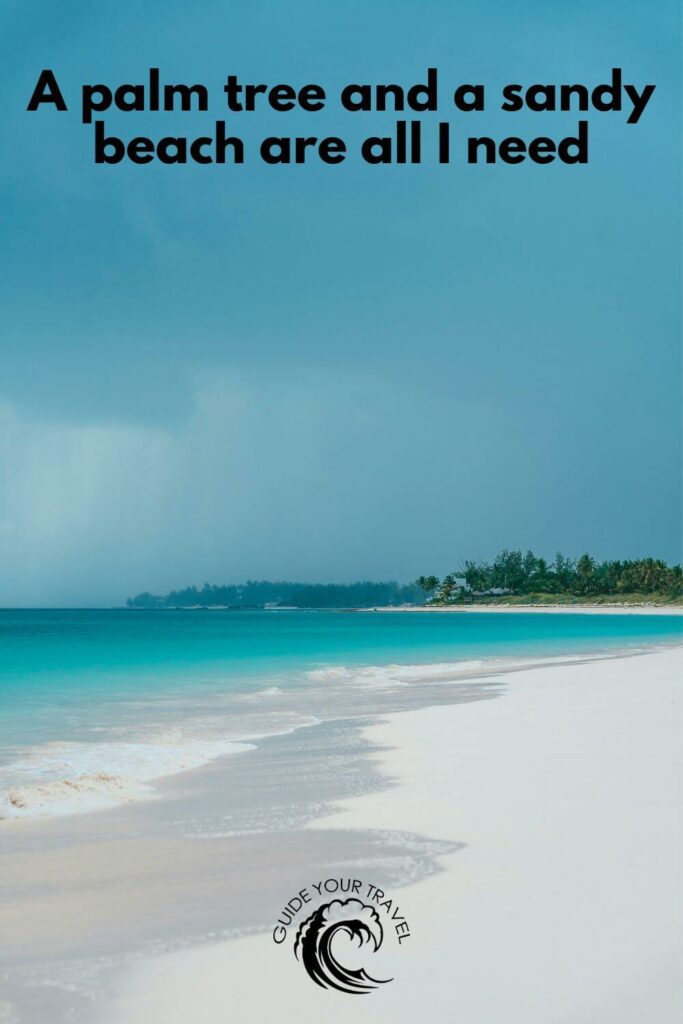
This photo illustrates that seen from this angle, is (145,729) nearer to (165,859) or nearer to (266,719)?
(266,719)

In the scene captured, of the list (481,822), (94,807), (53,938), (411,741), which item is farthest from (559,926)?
(411,741)

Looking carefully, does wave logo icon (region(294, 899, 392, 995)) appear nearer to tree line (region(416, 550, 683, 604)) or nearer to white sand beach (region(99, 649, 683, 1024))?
white sand beach (region(99, 649, 683, 1024))

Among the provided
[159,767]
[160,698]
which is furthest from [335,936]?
[160,698]

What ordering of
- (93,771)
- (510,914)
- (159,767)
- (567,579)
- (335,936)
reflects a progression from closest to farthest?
(335,936)
(510,914)
(93,771)
(159,767)
(567,579)

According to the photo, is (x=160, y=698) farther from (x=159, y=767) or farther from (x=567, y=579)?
(x=567, y=579)

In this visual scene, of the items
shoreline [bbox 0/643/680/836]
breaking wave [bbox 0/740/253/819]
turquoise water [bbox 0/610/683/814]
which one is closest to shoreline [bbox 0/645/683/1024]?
shoreline [bbox 0/643/680/836]

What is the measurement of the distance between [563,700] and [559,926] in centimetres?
1012

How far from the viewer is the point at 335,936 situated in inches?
177

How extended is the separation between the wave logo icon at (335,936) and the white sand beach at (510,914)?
3.2 inches

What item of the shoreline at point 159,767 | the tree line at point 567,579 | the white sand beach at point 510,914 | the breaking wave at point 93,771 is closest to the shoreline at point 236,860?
the white sand beach at point 510,914

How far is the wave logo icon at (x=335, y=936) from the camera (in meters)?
4.05

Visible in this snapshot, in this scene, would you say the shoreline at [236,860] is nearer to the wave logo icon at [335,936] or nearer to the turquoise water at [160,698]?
the wave logo icon at [335,936]

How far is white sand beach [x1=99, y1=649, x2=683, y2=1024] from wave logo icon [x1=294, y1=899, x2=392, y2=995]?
0.08 meters

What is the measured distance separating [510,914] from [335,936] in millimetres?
907
